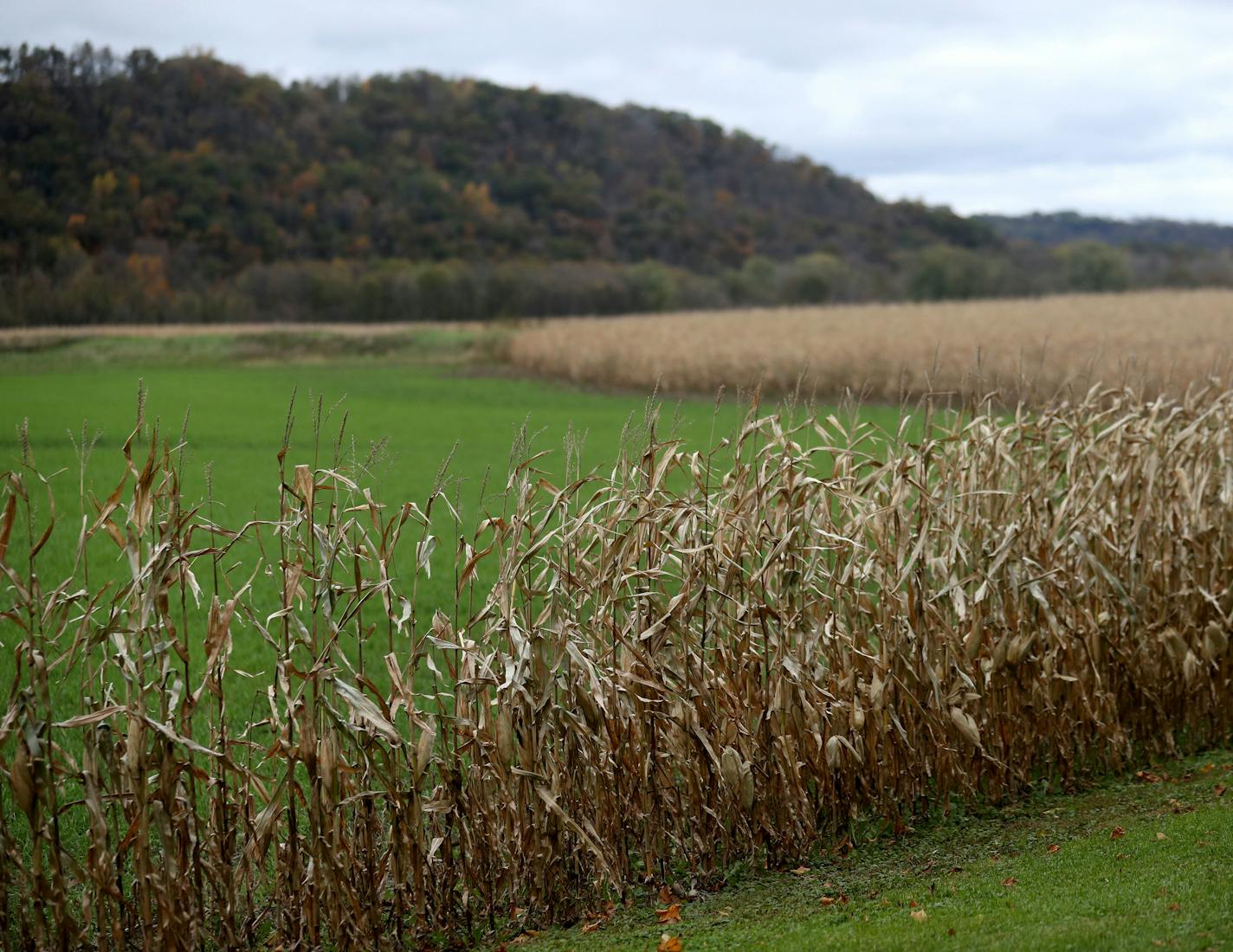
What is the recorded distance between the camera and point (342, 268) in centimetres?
5362

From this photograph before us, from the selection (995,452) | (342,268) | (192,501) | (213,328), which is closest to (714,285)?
(342,268)

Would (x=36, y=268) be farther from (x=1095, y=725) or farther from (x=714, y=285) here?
(x=714, y=285)

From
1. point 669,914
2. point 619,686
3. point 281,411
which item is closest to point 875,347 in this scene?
point 281,411

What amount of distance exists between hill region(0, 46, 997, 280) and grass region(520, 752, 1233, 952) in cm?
3024

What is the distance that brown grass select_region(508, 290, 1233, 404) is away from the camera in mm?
19734

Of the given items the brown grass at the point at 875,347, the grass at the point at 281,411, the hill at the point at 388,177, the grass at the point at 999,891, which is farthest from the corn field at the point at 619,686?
the hill at the point at 388,177

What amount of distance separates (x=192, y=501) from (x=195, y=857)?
8988mm

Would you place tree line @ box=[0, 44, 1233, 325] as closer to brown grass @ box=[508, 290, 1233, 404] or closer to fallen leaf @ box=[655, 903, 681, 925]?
brown grass @ box=[508, 290, 1233, 404]

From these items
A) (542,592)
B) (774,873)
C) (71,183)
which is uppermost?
(71,183)

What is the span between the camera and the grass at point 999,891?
2.98m

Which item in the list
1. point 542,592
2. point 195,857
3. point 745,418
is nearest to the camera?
point 195,857

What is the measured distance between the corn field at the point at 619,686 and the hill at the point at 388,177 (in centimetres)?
2932

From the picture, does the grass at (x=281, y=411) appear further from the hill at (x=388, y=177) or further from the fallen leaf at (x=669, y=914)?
the hill at (x=388, y=177)

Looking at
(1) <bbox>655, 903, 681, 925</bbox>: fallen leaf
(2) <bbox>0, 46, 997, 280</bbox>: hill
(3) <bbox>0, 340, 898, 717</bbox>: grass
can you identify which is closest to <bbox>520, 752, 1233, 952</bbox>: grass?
(1) <bbox>655, 903, 681, 925</bbox>: fallen leaf
